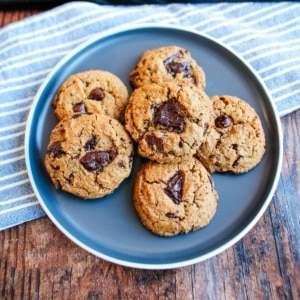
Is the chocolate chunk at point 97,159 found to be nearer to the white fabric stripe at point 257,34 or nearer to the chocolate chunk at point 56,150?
the chocolate chunk at point 56,150

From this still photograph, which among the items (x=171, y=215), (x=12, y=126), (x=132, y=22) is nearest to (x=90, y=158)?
(x=171, y=215)

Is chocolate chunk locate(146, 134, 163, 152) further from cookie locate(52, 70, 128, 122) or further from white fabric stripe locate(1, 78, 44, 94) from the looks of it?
white fabric stripe locate(1, 78, 44, 94)

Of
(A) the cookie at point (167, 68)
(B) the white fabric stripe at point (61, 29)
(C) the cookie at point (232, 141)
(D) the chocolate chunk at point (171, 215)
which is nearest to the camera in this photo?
(D) the chocolate chunk at point (171, 215)

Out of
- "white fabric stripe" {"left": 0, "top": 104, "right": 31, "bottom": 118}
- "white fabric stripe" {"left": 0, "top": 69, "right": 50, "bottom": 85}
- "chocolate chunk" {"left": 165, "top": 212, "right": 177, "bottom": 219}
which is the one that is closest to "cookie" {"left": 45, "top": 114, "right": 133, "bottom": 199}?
"chocolate chunk" {"left": 165, "top": 212, "right": 177, "bottom": 219}

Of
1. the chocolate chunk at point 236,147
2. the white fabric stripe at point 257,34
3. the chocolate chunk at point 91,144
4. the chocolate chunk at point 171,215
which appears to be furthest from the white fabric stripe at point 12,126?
the white fabric stripe at point 257,34

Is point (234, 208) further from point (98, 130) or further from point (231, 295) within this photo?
point (98, 130)
